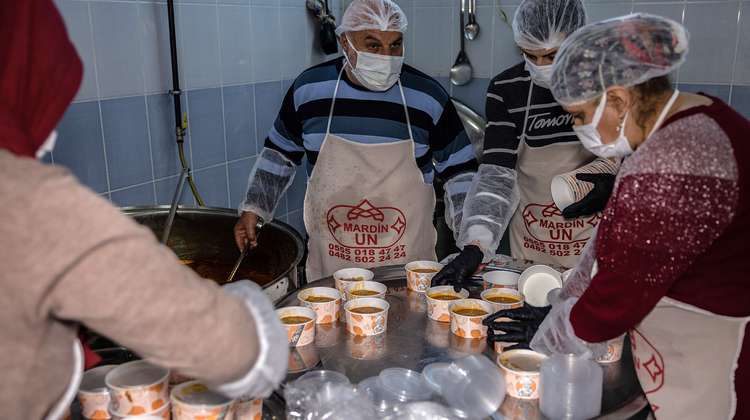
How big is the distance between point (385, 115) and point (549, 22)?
0.65 metres

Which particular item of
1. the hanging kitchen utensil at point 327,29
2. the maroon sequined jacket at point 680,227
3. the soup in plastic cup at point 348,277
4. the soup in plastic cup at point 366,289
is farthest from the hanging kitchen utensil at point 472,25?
the maroon sequined jacket at point 680,227

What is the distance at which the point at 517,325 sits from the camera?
1.55m

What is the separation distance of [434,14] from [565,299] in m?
2.51

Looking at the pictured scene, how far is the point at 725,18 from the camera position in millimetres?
2900

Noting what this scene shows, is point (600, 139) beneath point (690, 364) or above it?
above

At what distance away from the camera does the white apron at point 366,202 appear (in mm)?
2436

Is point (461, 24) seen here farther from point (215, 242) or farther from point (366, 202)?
point (215, 242)

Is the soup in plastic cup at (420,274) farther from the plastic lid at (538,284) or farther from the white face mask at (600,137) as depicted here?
the white face mask at (600,137)

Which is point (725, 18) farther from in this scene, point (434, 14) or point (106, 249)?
point (106, 249)

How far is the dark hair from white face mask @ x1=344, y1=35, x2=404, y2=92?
1.15 meters

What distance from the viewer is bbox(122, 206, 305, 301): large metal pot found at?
84.4 inches

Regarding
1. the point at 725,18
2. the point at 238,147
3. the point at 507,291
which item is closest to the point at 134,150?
the point at 238,147

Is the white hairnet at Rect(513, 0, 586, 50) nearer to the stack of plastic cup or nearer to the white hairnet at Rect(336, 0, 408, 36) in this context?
the white hairnet at Rect(336, 0, 408, 36)

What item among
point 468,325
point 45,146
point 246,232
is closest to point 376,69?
point 246,232
